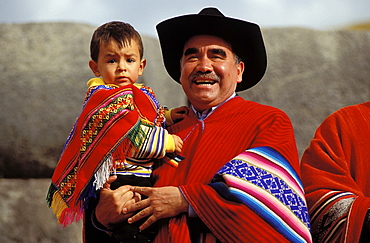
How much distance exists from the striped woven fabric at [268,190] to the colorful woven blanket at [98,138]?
0.47 metres

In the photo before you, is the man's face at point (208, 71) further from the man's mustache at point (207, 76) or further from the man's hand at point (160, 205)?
the man's hand at point (160, 205)

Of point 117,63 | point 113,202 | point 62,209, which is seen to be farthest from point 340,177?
point 62,209

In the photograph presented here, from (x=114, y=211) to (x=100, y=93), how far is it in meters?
0.55

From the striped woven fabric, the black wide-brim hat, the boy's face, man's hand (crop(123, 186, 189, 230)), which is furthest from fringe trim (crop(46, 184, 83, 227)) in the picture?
the black wide-brim hat

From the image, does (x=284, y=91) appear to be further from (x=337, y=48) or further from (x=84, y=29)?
(x=84, y=29)

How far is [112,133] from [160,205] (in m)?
0.39

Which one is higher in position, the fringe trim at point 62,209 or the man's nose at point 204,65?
the man's nose at point 204,65

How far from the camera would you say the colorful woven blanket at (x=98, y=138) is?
2668 millimetres

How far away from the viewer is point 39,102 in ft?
18.9

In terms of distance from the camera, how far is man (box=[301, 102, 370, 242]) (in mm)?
2662

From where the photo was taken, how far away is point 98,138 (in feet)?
8.84

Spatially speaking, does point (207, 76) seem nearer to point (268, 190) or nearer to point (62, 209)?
point (268, 190)

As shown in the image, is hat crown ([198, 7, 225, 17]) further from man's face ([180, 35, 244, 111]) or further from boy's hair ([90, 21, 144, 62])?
boy's hair ([90, 21, 144, 62])

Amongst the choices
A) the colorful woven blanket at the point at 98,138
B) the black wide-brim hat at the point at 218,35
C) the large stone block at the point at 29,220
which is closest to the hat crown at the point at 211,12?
the black wide-brim hat at the point at 218,35
